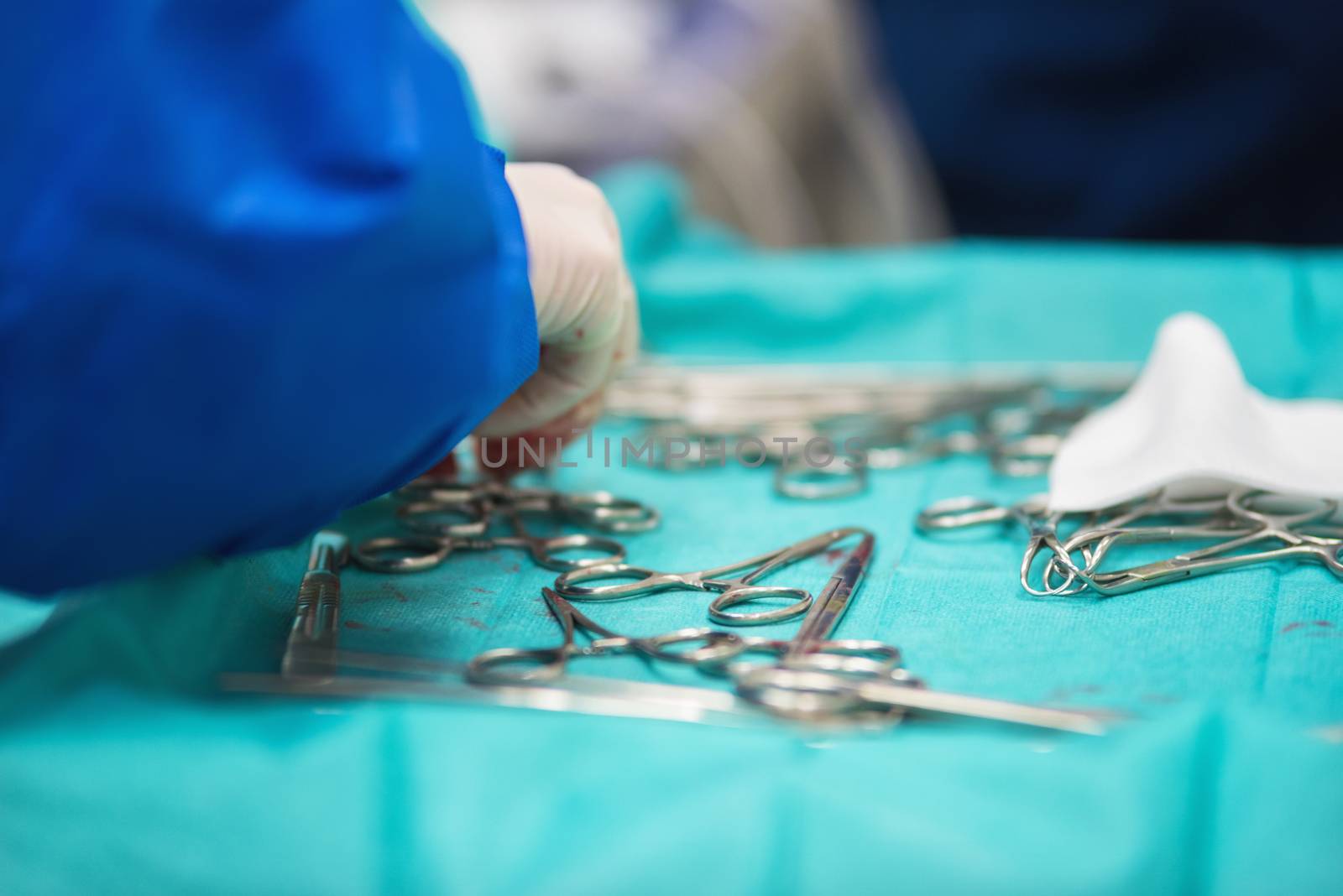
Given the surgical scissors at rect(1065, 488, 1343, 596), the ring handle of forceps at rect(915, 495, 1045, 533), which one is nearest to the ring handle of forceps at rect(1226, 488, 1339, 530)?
the surgical scissors at rect(1065, 488, 1343, 596)

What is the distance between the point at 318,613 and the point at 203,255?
0.22 m

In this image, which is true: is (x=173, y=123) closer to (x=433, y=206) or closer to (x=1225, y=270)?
(x=433, y=206)

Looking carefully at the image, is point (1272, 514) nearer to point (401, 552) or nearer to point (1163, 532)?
point (1163, 532)

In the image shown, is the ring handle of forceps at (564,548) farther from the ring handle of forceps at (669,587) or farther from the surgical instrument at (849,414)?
the surgical instrument at (849,414)

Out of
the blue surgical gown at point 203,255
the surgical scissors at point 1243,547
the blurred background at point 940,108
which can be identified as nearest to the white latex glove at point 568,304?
the blue surgical gown at point 203,255

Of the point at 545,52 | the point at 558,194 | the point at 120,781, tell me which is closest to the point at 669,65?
the point at 545,52

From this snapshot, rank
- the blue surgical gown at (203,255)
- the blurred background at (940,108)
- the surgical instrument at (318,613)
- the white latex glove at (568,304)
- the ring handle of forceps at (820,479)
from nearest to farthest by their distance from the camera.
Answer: the blue surgical gown at (203,255)
the surgical instrument at (318,613)
the white latex glove at (568,304)
the ring handle of forceps at (820,479)
the blurred background at (940,108)

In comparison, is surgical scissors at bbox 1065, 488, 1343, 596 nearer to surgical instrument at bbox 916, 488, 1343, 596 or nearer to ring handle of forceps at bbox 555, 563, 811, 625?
surgical instrument at bbox 916, 488, 1343, 596

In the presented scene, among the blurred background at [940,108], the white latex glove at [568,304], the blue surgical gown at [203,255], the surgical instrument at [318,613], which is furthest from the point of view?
the blurred background at [940,108]

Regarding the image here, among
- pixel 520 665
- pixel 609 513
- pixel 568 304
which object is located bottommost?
pixel 520 665

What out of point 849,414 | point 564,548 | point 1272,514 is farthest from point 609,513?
point 1272,514

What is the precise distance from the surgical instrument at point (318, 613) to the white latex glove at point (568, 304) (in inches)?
5.2

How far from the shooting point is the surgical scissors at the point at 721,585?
2.11ft

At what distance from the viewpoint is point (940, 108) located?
8.49ft
